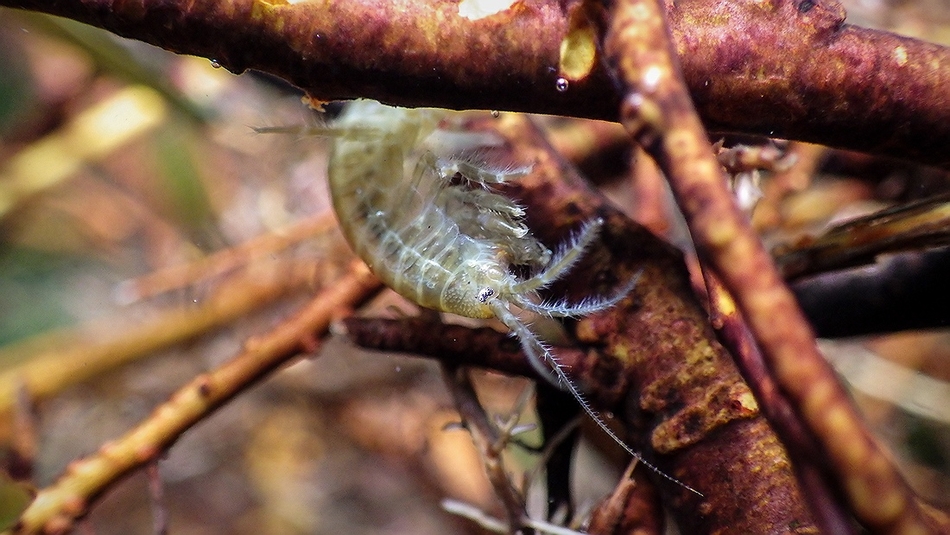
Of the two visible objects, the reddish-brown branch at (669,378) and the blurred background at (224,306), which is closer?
the reddish-brown branch at (669,378)

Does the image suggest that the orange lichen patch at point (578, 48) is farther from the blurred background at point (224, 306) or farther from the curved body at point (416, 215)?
the blurred background at point (224, 306)

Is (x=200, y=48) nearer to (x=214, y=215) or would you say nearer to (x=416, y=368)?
(x=416, y=368)

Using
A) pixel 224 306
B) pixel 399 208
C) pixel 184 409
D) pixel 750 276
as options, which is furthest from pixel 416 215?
pixel 224 306

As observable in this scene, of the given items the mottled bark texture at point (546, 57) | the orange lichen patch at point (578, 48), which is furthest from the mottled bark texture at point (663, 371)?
the orange lichen patch at point (578, 48)

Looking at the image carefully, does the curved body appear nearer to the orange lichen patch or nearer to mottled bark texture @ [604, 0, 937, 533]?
the orange lichen patch

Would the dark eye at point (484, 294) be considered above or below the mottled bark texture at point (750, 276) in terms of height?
below

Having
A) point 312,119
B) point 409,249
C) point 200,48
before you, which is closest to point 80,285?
point 312,119

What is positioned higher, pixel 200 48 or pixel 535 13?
pixel 535 13
